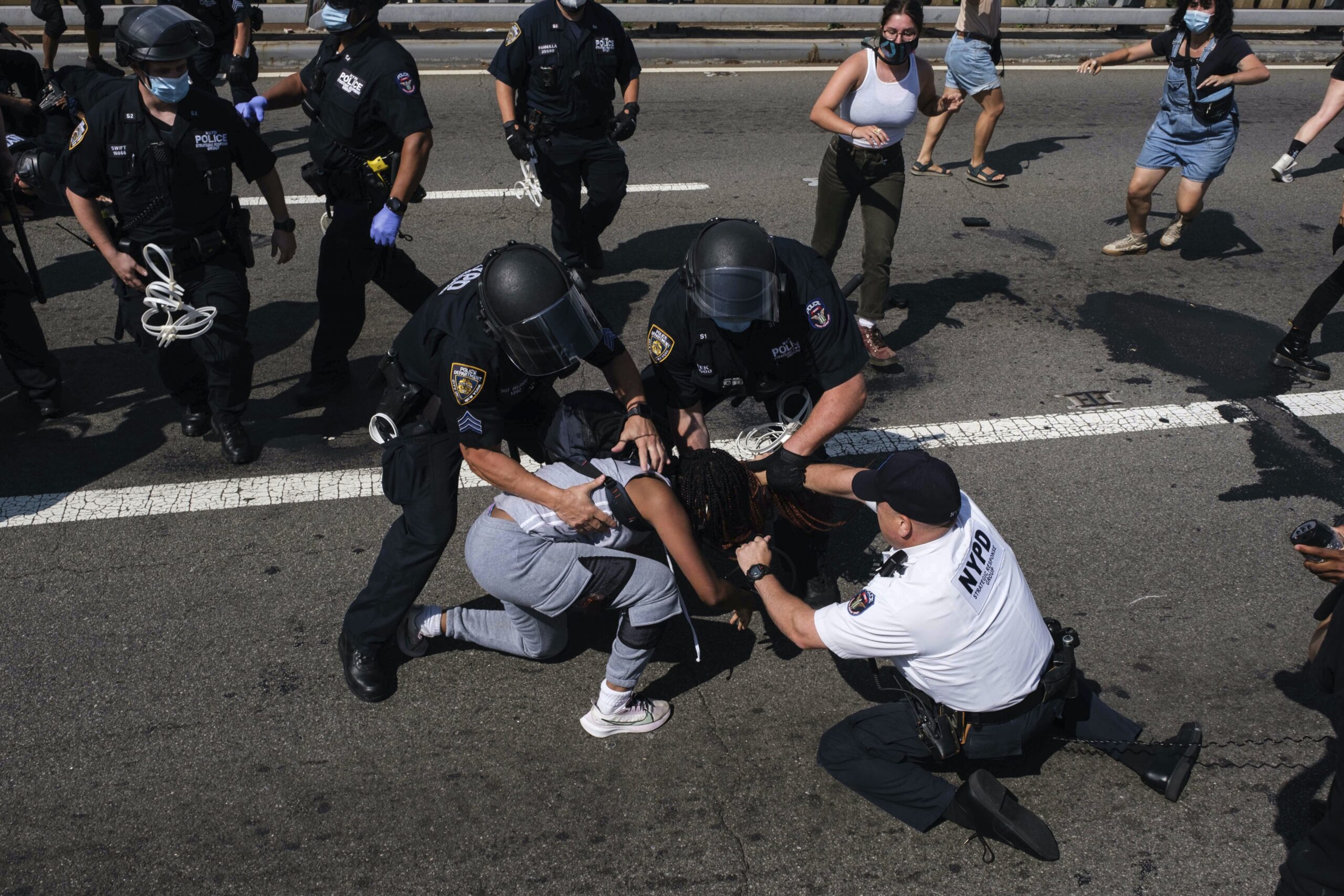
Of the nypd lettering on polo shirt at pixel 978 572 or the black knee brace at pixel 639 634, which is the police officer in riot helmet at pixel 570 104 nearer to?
the black knee brace at pixel 639 634

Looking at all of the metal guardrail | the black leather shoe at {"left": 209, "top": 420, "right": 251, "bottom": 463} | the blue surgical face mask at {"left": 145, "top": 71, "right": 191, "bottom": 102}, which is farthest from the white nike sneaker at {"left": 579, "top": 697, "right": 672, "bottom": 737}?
the metal guardrail

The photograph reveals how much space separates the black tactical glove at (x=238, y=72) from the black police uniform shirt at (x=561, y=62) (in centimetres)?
274

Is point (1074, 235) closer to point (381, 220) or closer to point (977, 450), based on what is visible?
point (977, 450)

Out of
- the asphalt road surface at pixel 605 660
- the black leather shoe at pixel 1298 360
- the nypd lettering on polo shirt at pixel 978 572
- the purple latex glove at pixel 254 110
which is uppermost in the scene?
the purple latex glove at pixel 254 110

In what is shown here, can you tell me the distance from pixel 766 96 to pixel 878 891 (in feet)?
31.6

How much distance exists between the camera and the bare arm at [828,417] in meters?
3.76

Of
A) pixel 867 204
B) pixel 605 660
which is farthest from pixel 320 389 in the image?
pixel 867 204

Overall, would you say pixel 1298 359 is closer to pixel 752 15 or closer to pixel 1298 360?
pixel 1298 360

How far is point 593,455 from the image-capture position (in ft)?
12.1

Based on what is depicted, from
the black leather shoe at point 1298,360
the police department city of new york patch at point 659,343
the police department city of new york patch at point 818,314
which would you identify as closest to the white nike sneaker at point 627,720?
the police department city of new york patch at point 659,343

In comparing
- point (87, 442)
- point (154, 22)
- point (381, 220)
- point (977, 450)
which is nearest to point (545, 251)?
point (381, 220)

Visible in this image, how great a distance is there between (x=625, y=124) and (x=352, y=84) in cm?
182

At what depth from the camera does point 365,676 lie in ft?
12.1

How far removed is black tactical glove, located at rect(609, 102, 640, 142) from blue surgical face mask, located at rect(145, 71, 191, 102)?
8.61ft
